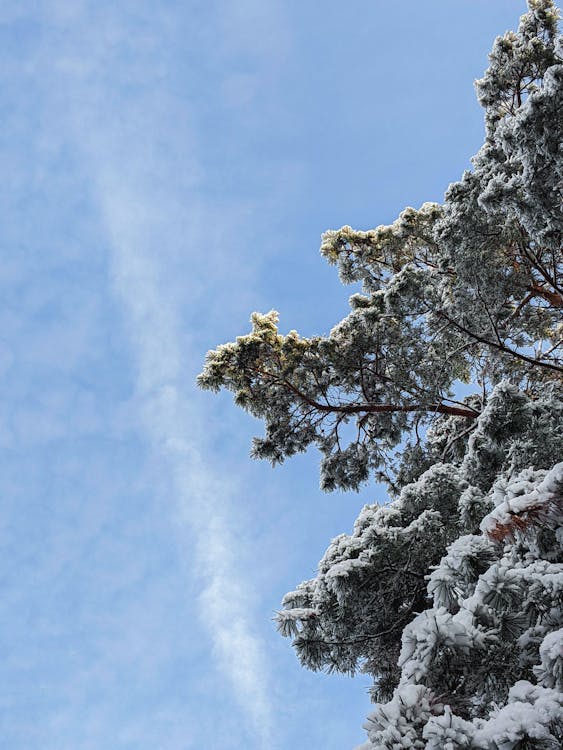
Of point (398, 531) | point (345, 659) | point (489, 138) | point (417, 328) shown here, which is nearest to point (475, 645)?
point (398, 531)

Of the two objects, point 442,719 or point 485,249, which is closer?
point 442,719

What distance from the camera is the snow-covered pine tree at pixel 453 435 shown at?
3.68m

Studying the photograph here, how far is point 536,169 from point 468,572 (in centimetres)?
503

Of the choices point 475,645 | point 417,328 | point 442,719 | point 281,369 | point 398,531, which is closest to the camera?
point 442,719

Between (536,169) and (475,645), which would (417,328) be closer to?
(536,169)

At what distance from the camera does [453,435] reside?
36.3 feet

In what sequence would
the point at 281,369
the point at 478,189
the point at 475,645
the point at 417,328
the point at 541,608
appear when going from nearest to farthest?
the point at 475,645
the point at 541,608
the point at 478,189
the point at 417,328
the point at 281,369

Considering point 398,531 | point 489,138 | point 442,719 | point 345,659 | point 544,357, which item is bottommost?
point 442,719

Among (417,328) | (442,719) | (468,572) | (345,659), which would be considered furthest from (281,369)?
(442,719)

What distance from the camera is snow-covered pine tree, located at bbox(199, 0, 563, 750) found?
12.1 feet

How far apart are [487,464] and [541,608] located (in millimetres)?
3561

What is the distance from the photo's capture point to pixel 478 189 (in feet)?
29.2

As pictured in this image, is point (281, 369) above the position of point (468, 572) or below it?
above

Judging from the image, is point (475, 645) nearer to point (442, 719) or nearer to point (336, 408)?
point (442, 719)
